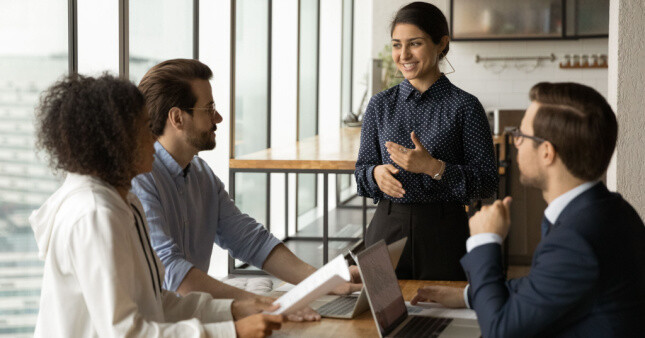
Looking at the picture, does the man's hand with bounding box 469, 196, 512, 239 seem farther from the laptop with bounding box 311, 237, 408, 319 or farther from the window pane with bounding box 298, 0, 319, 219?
the window pane with bounding box 298, 0, 319, 219

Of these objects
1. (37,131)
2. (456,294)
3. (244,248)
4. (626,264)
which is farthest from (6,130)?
(626,264)

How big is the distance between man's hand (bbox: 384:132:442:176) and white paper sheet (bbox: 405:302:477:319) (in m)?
0.49

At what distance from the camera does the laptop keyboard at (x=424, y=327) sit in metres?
1.72

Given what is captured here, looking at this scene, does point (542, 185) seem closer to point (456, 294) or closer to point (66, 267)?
point (456, 294)

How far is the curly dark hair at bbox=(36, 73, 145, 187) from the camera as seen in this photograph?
154 cm

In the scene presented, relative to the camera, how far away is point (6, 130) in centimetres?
300

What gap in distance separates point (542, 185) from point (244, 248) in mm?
1126

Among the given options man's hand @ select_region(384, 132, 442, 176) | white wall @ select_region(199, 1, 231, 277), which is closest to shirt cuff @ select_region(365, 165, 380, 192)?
man's hand @ select_region(384, 132, 442, 176)

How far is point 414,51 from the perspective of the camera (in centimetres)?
255

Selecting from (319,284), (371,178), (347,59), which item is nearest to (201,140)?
(371,178)

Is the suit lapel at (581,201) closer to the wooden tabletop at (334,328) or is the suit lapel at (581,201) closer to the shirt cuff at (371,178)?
the wooden tabletop at (334,328)

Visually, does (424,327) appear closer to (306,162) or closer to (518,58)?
(306,162)

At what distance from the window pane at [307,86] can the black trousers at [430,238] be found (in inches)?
197

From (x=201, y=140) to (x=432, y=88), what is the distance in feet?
2.59
